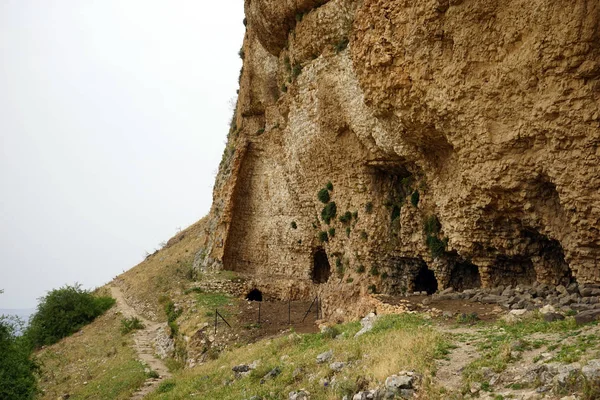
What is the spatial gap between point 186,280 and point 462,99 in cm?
2304

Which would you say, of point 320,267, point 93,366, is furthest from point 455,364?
point 93,366

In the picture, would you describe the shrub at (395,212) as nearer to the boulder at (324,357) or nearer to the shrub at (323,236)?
the shrub at (323,236)

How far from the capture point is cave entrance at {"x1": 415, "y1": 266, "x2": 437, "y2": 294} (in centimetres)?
1896

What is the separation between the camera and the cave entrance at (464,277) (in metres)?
16.7

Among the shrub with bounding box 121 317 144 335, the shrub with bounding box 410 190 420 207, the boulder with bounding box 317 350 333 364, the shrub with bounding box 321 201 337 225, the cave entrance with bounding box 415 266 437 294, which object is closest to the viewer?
the boulder with bounding box 317 350 333 364

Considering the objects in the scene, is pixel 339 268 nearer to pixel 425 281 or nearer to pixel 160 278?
pixel 425 281

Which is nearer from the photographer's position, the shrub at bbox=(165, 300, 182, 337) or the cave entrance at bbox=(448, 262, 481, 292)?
the cave entrance at bbox=(448, 262, 481, 292)

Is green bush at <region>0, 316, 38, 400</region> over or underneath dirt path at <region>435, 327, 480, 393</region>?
over

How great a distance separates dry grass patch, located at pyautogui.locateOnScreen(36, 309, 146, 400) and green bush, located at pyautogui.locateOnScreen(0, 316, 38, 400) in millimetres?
2365

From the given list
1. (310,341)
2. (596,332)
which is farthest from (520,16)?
(310,341)

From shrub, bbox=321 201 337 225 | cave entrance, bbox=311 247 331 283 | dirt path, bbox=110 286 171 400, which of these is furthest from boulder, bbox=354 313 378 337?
cave entrance, bbox=311 247 331 283

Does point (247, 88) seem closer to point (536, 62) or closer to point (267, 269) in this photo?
point (267, 269)

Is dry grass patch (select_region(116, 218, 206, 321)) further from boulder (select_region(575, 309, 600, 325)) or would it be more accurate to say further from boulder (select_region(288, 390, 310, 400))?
boulder (select_region(575, 309, 600, 325))

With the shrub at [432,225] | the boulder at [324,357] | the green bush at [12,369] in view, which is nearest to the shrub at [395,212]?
the shrub at [432,225]
